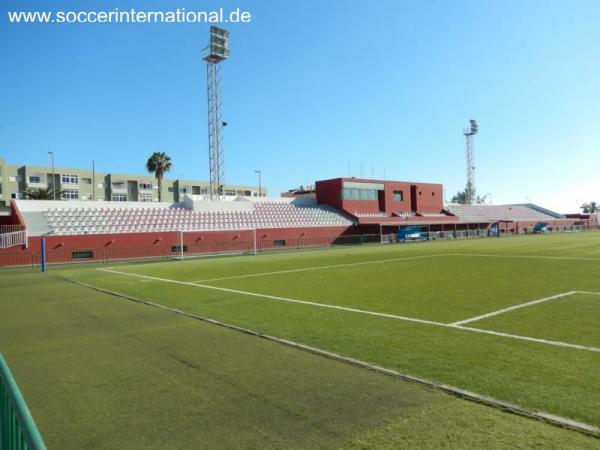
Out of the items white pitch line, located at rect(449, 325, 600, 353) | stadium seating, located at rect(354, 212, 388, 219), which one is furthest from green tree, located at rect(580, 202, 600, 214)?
white pitch line, located at rect(449, 325, 600, 353)

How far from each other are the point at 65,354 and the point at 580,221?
10306 centimetres

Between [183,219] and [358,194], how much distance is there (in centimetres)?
2686

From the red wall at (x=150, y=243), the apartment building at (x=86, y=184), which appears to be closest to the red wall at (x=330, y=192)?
the red wall at (x=150, y=243)

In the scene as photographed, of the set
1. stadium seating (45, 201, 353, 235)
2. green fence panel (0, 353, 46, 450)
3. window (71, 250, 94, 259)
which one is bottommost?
window (71, 250, 94, 259)

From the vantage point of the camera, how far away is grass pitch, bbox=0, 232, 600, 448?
14.4 feet

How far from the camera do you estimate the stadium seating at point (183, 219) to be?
123 ft

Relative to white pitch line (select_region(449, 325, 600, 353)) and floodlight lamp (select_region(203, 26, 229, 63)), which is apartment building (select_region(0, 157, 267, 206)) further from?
white pitch line (select_region(449, 325, 600, 353))

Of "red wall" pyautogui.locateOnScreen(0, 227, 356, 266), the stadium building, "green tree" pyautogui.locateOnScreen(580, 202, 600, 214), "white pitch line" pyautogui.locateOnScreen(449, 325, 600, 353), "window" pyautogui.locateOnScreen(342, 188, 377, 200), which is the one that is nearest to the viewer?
"white pitch line" pyautogui.locateOnScreen(449, 325, 600, 353)

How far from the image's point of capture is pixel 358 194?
60625mm

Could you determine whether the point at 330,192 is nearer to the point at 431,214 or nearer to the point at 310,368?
the point at 431,214

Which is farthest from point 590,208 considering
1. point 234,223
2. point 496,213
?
point 234,223

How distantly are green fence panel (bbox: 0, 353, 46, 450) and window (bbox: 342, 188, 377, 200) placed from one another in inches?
2229

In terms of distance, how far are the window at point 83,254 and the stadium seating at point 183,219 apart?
69.4 inches

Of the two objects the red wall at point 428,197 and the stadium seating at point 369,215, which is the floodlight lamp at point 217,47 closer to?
the stadium seating at point 369,215
